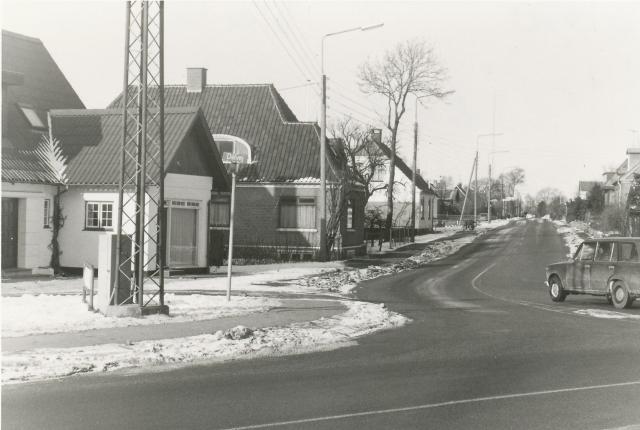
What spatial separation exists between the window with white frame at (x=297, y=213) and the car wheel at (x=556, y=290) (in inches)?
712

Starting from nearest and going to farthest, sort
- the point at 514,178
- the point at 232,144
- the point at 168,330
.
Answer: the point at 168,330
the point at 232,144
the point at 514,178

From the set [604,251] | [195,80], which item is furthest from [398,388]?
[195,80]

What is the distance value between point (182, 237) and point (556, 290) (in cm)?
1272

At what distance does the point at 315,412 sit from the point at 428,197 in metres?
73.8

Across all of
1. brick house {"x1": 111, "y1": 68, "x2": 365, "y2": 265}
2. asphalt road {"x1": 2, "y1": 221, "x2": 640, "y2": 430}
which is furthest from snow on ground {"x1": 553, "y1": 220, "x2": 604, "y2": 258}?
asphalt road {"x1": 2, "y1": 221, "x2": 640, "y2": 430}

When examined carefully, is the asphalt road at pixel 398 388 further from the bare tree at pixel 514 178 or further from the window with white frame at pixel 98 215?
the bare tree at pixel 514 178

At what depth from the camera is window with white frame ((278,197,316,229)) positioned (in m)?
37.5

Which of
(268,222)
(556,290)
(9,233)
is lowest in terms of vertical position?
(556,290)

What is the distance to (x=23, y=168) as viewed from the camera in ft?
80.1

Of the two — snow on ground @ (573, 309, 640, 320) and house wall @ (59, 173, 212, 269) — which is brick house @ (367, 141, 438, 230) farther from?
snow on ground @ (573, 309, 640, 320)

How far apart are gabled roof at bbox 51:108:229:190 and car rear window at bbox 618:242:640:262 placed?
13516mm

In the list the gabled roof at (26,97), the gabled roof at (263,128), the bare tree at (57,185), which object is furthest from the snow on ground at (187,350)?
the gabled roof at (263,128)

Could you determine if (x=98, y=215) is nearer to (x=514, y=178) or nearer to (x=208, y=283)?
(x=208, y=283)

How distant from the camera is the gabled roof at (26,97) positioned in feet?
80.6
